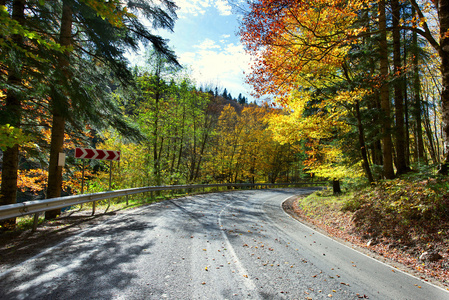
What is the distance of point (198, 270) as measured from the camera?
12.5 ft

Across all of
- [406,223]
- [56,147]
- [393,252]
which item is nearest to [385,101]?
[406,223]

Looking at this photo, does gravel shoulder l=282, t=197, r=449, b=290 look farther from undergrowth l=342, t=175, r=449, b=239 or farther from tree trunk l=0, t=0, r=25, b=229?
tree trunk l=0, t=0, r=25, b=229

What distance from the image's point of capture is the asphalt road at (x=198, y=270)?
3080 millimetres

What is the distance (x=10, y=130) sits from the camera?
3.62 metres

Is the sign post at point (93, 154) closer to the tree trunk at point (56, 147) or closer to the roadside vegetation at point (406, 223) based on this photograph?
the tree trunk at point (56, 147)

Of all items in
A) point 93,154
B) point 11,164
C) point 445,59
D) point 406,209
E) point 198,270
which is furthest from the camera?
point 93,154

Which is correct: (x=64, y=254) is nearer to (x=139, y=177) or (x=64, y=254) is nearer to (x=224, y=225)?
(x=224, y=225)

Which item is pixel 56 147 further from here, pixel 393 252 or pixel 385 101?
pixel 385 101

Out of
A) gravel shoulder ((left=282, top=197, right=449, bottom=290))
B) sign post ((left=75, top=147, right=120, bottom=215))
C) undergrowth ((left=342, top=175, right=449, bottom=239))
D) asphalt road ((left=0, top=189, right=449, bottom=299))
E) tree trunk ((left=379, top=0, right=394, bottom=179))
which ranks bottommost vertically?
gravel shoulder ((left=282, top=197, right=449, bottom=290))

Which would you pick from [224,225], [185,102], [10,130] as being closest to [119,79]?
[10,130]

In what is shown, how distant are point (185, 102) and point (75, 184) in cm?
1103

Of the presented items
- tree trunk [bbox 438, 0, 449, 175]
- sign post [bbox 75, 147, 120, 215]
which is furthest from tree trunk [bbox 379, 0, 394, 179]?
sign post [bbox 75, 147, 120, 215]

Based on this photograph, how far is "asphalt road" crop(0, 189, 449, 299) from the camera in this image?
3.08m

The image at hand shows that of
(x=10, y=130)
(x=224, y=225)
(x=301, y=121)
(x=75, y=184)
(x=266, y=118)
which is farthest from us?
(x=75, y=184)
